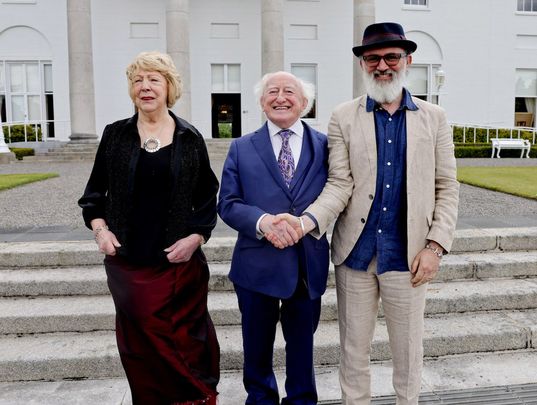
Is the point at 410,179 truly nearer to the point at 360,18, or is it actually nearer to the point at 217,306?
the point at 217,306

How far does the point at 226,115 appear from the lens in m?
24.3

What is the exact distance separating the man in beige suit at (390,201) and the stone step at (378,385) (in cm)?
74

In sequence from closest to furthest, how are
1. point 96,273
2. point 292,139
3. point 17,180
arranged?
point 292,139 < point 96,273 < point 17,180

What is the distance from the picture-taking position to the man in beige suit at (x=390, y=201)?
277 centimetres

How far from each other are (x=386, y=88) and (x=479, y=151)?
18.6 meters

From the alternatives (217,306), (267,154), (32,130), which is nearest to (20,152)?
(32,130)

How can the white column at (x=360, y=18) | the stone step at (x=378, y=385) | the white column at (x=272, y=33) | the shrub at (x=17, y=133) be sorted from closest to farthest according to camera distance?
the stone step at (x=378, y=385), the white column at (x=272, y=33), the white column at (x=360, y=18), the shrub at (x=17, y=133)

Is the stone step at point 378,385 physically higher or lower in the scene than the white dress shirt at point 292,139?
lower

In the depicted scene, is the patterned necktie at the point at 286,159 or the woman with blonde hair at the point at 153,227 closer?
the woman with blonde hair at the point at 153,227

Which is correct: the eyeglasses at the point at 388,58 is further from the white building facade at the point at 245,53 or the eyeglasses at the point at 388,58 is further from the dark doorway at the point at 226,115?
the dark doorway at the point at 226,115

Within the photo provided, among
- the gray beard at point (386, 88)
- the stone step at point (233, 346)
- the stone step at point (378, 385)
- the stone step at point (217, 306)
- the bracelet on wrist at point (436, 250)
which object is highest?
the gray beard at point (386, 88)

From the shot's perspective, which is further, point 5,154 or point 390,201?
point 5,154

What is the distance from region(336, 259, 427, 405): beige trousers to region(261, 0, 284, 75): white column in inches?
680

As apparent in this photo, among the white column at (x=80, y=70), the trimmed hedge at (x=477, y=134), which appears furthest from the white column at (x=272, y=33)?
the trimmed hedge at (x=477, y=134)
